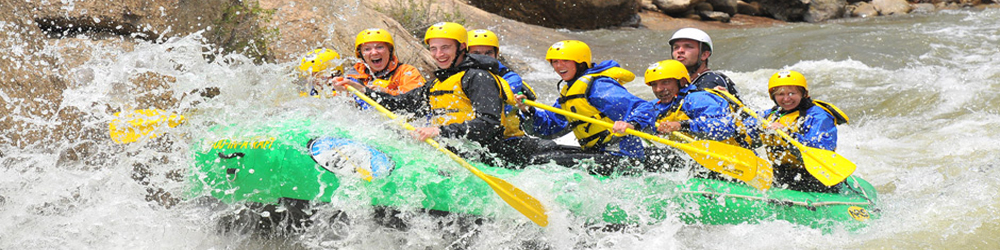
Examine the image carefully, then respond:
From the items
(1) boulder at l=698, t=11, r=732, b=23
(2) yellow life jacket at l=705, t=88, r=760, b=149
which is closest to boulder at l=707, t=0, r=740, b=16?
(1) boulder at l=698, t=11, r=732, b=23

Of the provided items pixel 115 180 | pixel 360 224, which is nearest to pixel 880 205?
pixel 360 224

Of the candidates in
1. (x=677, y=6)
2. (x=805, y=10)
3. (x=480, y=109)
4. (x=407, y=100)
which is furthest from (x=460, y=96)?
(x=805, y=10)

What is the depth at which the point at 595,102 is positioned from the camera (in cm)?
474

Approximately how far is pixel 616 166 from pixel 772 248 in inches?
38.5

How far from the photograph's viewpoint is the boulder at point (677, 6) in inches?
717

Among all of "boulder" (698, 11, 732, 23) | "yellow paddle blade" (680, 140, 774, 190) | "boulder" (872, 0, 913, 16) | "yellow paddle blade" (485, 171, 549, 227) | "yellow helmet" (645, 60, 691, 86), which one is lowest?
"boulder" (872, 0, 913, 16)

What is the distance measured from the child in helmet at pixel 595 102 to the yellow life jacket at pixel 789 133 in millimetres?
878

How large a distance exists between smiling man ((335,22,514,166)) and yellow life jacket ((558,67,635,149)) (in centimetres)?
54

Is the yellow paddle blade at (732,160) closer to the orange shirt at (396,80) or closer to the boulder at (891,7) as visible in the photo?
the orange shirt at (396,80)

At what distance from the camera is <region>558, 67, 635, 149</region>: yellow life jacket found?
4.75m

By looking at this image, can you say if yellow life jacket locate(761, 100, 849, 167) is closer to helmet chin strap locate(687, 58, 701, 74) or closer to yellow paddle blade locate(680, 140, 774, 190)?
yellow paddle blade locate(680, 140, 774, 190)

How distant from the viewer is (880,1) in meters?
21.2

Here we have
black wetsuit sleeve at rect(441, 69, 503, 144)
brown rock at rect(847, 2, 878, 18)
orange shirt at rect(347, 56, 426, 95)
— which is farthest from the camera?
brown rock at rect(847, 2, 878, 18)

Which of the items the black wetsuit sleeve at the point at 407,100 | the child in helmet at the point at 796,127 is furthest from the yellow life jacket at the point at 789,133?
the black wetsuit sleeve at the point at 407,100
